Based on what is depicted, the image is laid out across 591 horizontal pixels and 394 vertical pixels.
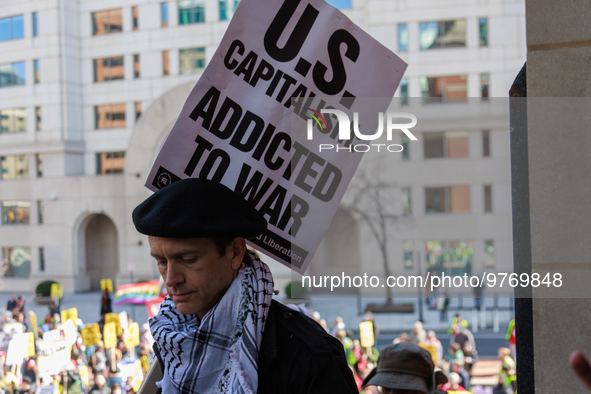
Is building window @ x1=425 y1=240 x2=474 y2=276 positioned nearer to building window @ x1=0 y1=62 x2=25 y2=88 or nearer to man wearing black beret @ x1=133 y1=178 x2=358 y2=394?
man wearing black beret @ x1=133 y1=178 x2=358 y2=394

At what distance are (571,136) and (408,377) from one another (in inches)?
58.9

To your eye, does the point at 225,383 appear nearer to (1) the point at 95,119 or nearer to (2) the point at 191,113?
(2) the point at 191,113

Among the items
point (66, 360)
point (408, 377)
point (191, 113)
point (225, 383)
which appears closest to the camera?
point (225, 383)

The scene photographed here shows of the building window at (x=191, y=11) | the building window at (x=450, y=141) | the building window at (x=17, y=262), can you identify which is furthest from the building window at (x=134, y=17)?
the building window at (x=450, y=141)

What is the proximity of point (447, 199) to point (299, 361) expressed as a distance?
18534 millimetres

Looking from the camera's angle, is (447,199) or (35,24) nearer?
(447,199)

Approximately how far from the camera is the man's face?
4.98 ft

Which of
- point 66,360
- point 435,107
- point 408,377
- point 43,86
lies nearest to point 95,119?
point 43,86

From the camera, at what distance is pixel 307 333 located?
1.54 meters

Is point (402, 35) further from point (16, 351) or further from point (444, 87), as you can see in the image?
point (16, 351)

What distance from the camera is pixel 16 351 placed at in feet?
32.1

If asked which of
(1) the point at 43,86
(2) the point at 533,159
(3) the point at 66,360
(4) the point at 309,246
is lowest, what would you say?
(3) the point at 66,360

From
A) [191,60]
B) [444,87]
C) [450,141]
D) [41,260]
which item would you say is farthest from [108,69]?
[450,141]

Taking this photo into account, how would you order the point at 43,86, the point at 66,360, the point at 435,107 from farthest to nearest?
the point at 43,86, the point at 435,107, the point at 66,360
